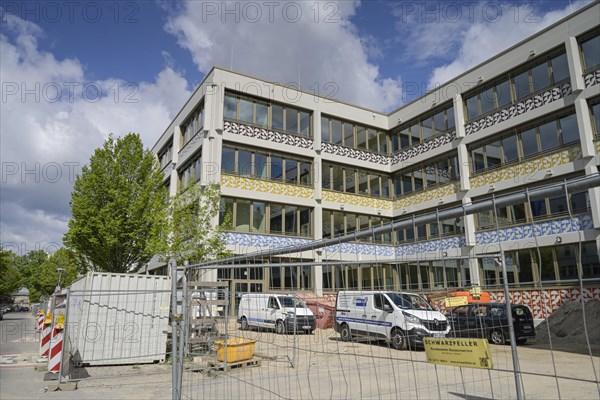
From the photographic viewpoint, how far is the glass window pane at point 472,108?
25297 millimetres

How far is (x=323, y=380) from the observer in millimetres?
9734

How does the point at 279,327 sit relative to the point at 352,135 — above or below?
below

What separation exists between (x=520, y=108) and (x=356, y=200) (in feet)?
36.6

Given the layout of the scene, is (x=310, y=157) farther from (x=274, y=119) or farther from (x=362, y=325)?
(x=362, y=325)

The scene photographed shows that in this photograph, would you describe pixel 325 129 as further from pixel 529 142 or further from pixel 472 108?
pixel 529 142

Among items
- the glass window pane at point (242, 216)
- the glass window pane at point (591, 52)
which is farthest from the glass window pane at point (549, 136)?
the glass window pane at point (242, 216)

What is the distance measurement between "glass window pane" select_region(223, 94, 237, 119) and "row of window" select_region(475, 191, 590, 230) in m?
14.3

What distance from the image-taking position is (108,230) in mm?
23250

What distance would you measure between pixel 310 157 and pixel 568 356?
1797 cm

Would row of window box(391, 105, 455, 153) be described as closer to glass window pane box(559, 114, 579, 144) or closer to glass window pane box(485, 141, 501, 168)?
glass window pane box(485, 141, 501, 168)

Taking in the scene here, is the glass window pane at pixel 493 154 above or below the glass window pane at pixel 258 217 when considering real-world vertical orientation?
above

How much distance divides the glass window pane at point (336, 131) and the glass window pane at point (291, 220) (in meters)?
5.73

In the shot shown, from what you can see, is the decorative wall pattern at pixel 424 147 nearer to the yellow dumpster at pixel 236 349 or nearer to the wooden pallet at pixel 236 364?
the wooden pallet at pixel 236 364

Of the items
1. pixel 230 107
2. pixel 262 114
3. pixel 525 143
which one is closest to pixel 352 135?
pixel 262 114
